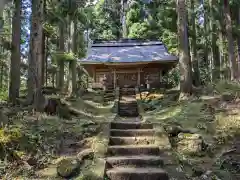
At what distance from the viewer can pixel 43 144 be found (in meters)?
8.26

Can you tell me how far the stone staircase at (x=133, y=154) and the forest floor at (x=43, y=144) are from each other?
417 mm

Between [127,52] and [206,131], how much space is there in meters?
17.4

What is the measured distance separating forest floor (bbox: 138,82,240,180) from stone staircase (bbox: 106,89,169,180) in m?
0.54

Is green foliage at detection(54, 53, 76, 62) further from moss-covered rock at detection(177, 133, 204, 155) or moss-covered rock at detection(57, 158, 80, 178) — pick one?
moss-covered rock at detection(57, 158, 80, 178)

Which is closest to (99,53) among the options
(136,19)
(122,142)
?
(136,19)

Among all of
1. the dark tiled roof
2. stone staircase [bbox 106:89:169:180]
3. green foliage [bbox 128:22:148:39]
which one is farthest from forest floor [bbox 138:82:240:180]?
green foliage [bbox 128:22:148:39]

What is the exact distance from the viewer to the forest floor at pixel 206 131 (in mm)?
7027

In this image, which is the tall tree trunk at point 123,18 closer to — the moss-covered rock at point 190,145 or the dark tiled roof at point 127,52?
the dark tiled roof at point 127,52

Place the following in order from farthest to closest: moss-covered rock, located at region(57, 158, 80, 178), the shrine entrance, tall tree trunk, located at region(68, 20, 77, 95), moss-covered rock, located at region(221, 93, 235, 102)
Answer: the shrine entrance < tall tree trunk, located at region(68, 20, 77, 95) < moss-covered rock, located at region(221, 93, 235, 102) < moss-covered rock, located at region(57, 158, 80, 178)

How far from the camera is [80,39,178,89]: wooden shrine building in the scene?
79.6 ft

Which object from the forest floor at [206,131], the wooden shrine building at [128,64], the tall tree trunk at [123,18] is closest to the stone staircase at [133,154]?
the forest floor at [206,131]

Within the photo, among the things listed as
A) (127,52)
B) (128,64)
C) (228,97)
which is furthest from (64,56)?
(228,97)

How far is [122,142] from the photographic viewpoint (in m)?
8.66

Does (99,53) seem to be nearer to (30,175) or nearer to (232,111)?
(232,111)
